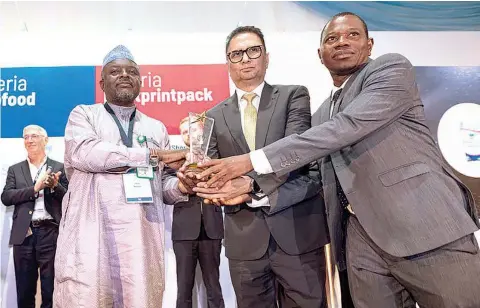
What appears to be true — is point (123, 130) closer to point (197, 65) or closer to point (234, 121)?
point (234, 121)

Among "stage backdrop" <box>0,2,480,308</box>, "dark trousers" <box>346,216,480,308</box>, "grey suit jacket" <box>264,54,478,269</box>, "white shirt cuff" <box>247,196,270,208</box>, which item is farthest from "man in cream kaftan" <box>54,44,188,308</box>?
"stage backdrop" <box>0,2,480,308</box>

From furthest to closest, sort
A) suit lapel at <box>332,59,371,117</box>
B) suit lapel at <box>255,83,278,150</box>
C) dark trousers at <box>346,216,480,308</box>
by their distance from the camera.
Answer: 1. suit lapel at <box>255,83,278,150</box>
2. suit lapel at <box>332,59,371,117</box>
3. dark trousers at <box>346,216,480,308</box>

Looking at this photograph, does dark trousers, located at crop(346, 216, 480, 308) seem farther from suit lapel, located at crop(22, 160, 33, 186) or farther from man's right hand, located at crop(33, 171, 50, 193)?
suit lapel, located at crop(22, 160, 33, 186)

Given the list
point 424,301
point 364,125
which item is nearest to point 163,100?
point 364,125

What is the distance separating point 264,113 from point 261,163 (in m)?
0.58

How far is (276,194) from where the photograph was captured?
7.17 feet

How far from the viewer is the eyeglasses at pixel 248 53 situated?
2.46 metres

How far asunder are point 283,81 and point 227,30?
912 millimetres

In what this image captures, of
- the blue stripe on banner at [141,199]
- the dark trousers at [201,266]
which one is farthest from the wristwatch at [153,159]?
the dark trousers at [201,266]

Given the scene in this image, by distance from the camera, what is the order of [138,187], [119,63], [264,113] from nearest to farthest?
1. [264,113]
2. [138,187]
3. [119,63]

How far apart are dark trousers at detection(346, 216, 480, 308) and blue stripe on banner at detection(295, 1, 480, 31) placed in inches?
143

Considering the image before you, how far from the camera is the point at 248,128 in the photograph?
7.95 feet

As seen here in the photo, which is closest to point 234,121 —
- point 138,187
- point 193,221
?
point 138,187

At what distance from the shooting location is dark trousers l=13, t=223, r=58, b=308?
4402 millimetres
